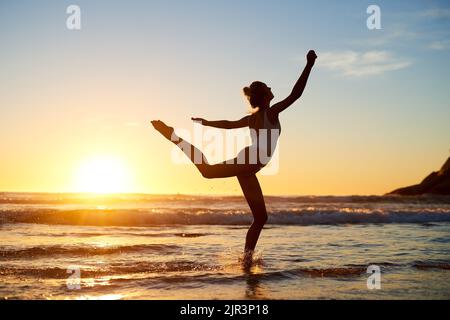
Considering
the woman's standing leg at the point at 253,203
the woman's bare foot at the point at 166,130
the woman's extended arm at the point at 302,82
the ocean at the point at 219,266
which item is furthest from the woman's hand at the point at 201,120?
the ocean at the point at 219,266

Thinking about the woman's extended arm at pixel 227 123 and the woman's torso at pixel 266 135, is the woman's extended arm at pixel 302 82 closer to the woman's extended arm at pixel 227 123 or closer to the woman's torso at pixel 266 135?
the woman's torso at pixel 266 135

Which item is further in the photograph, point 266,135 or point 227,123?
point 227,123

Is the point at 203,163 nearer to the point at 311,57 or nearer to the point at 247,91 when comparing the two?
the point at 247,91

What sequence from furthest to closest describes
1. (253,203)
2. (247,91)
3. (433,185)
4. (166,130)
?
(433,185), (253,203), (247,91), (166,130)

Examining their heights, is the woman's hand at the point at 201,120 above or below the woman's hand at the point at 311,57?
below

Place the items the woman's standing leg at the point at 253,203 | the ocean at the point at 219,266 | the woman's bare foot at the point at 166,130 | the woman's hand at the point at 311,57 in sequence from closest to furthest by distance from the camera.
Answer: the ocean at the point at 219,266, the woman's hand at the point at 311,57, the woman's bare foot at the point at 166,130, the woman's standing leg at the point at 253,203

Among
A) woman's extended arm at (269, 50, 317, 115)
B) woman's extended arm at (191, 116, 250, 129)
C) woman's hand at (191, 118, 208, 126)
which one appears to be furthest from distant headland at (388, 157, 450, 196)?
woman's hand at (191, 118, 208, 126)

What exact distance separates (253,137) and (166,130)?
1.27 m

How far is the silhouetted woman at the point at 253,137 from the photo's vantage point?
6.80 metres

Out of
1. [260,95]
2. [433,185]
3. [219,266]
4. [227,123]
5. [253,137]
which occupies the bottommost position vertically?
[433,185]

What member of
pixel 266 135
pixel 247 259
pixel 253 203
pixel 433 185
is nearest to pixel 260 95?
A: pixel 266 135

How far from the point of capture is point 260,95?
7.29 m
